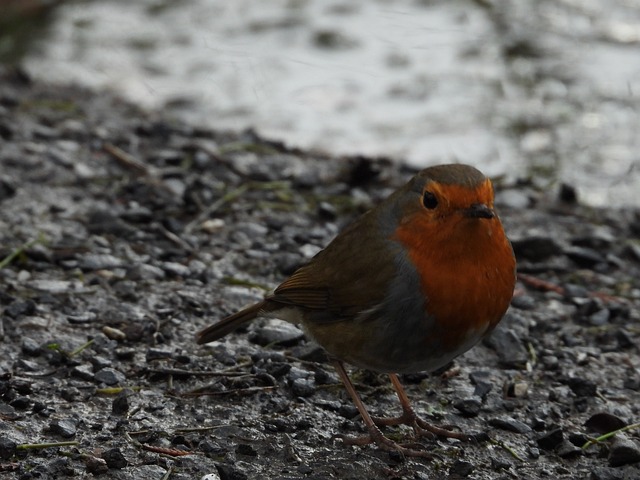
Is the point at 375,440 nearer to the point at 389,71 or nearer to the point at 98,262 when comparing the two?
the point at 98,262

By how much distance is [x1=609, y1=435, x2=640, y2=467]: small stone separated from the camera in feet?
14.8

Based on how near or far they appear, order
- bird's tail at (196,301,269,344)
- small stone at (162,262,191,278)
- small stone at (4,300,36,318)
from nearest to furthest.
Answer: bird's tail at (196,301,269,344) → small stone at (4,300,36,318) → small stone at (162,262,191,278)

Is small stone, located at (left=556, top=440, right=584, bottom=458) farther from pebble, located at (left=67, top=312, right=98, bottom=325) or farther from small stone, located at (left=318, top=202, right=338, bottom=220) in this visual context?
small stone, located at (left=318, top=202, right=338, bottom=220)

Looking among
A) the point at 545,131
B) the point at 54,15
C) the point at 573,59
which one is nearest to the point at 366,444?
the point at 545,131

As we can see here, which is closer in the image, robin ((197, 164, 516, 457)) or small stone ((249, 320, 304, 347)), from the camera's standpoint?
robin ((197, 164, 516, 457))

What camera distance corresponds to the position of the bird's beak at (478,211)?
4.15m

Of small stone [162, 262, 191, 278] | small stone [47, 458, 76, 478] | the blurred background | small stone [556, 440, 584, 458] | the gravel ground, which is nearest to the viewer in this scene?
small stone [47, 458, 76, 478]

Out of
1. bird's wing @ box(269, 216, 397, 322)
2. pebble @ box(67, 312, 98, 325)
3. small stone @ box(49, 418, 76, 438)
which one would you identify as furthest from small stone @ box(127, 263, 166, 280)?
small stone @ box(49, 418, 76, 438)

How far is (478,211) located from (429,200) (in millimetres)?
243

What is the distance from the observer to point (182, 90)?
30.8 feet

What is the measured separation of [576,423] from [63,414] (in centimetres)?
214

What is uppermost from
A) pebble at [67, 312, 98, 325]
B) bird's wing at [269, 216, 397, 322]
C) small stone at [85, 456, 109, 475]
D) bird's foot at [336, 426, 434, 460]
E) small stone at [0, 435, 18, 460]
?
bird's wing at [269, 216, 397, 322]

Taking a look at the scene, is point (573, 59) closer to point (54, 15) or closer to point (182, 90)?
point (182, 90)

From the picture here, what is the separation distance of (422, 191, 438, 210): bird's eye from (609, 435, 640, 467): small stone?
1.22m
